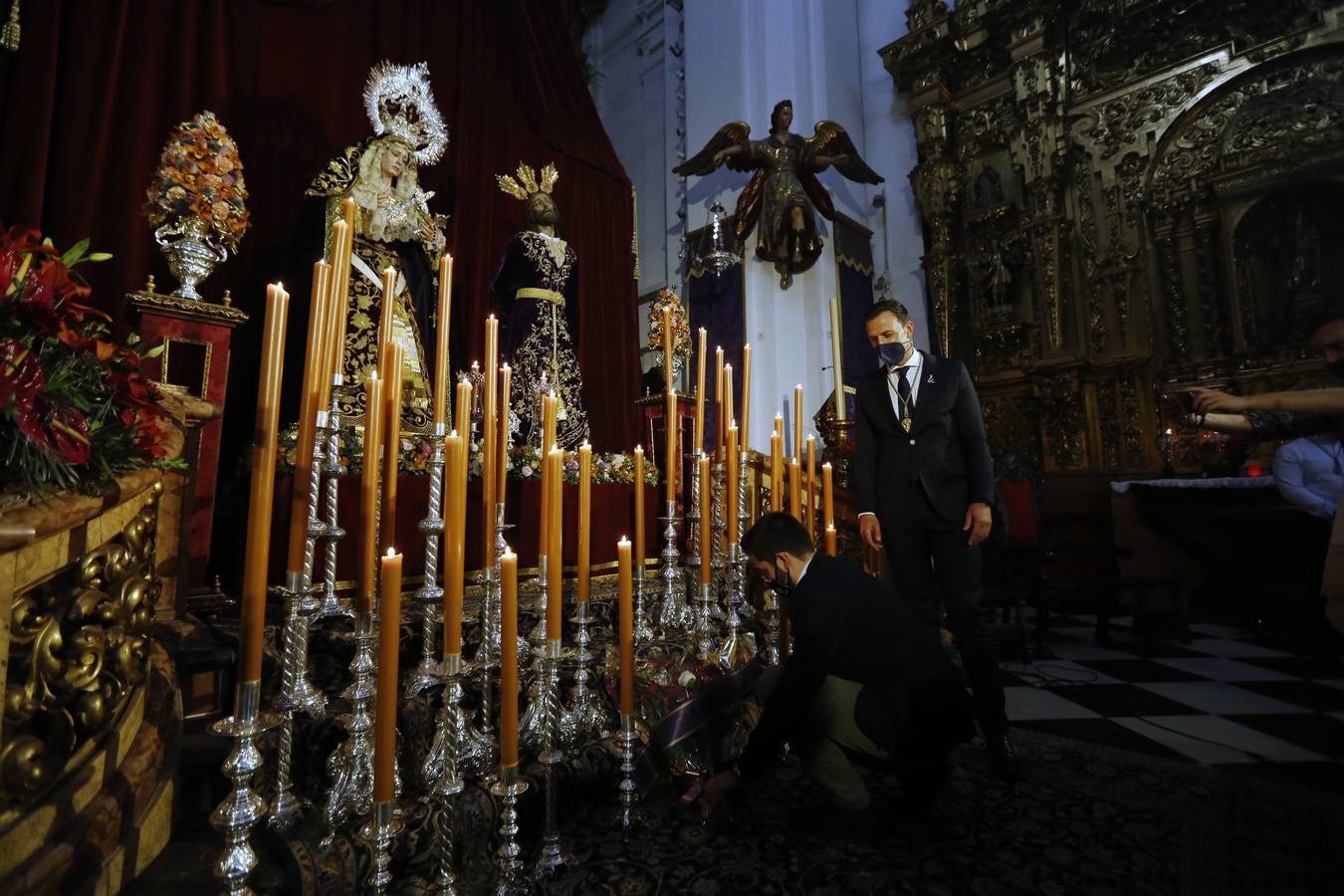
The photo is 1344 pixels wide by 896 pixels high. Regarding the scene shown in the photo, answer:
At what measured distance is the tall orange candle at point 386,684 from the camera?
0.86 m

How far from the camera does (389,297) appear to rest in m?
1.65

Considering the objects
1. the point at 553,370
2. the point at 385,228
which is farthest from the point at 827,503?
the point at 385,228

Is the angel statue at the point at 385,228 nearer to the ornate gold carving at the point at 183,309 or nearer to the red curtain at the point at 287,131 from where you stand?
the red curtain at the point at 287,131

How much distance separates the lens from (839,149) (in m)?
6.37

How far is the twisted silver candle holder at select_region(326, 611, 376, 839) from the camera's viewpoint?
1.14 m

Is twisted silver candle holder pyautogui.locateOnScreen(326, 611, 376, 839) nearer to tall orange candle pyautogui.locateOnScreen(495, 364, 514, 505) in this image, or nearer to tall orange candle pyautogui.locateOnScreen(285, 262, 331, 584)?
tall orange candle pyautogui.locateOnScreen(285, 262, 331, 584)

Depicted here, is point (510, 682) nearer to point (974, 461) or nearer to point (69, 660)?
point (69, 660)

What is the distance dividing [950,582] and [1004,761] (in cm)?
57

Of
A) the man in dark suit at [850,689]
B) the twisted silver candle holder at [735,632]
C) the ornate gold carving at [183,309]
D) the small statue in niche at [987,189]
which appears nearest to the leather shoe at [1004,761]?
the man in dark suit at [850,689]

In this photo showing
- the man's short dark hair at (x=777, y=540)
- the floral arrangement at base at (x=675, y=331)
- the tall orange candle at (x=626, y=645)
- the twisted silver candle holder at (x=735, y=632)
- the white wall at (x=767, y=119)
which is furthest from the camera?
the white wall at (x=767, y=119)

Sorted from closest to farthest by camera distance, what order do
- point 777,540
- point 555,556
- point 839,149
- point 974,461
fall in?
point 555,556 → point 777,540 → point 974,461 → point 839,149

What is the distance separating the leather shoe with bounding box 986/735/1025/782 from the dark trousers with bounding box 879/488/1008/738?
25 millimetres

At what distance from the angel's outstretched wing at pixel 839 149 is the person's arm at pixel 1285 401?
4.86 metres

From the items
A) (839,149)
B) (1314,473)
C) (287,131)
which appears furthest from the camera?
(839,149)
